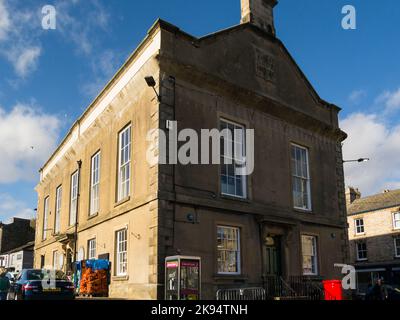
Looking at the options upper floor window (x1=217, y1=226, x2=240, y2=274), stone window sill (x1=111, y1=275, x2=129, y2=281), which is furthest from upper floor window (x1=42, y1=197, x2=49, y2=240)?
upper floor window (x1=217, y1=226, x2=240, y2=274)

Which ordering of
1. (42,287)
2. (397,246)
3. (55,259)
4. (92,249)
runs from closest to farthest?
(42,287) → (92,249) → (55,259) → (397,246)

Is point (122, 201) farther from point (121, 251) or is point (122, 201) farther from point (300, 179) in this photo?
point (300, 179)

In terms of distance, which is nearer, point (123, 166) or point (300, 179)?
point (123, 166)

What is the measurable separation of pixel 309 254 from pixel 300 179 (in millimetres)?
3526

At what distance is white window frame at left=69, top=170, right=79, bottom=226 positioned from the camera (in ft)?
82.0

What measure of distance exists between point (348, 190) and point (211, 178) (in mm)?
39050

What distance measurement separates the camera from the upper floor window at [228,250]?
16844 millimetres

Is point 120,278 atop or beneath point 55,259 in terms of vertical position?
beneath

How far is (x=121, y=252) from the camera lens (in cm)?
1806

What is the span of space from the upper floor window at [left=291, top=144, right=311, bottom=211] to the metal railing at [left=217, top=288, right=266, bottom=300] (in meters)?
5.25

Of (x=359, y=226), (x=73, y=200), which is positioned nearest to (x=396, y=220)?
(x=359, y=226)

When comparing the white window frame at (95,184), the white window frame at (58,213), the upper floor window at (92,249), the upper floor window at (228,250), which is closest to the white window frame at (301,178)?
the upper floor window at (228,250)
